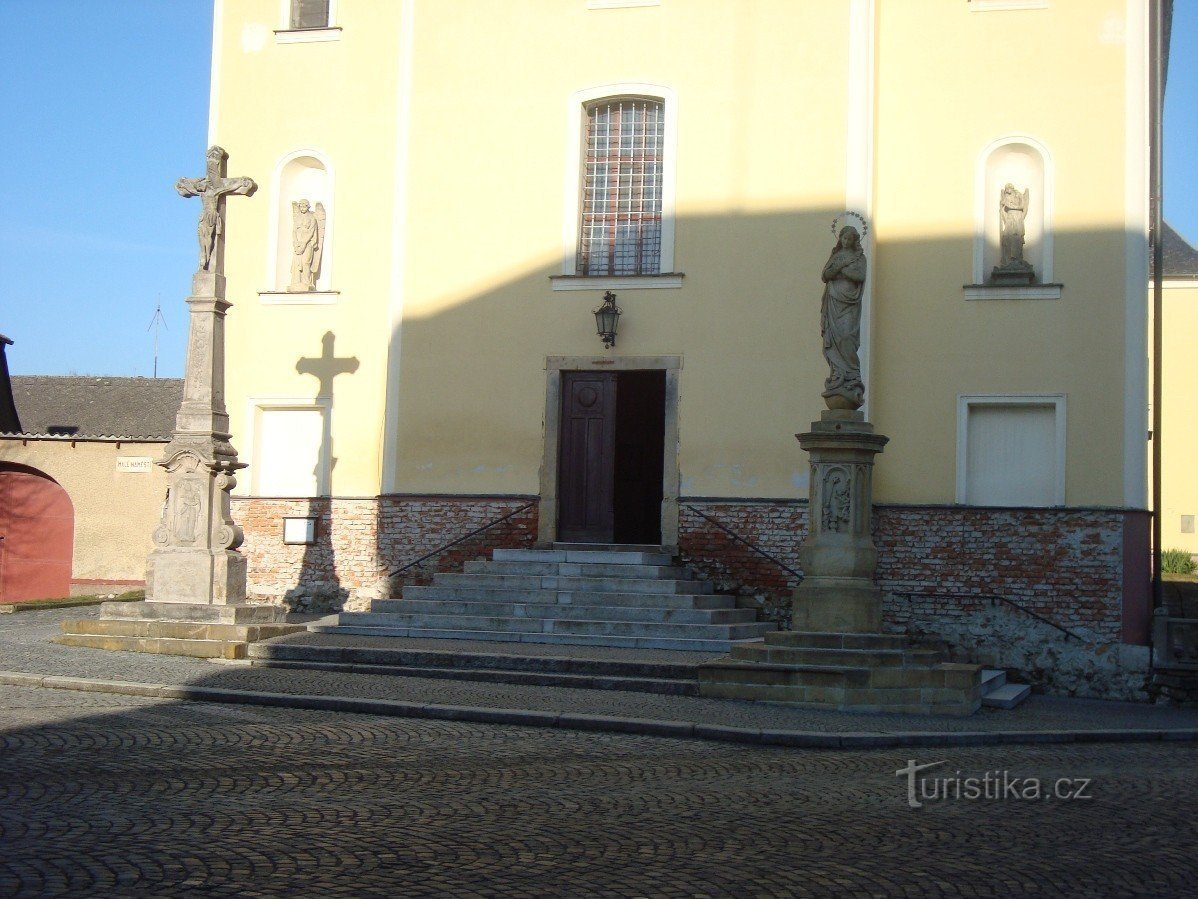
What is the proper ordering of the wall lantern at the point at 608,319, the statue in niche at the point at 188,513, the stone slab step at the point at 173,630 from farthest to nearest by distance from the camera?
1. the wall lantern at the point at 608,319
2. the statue in niche at the point at 188,513
3. the stone slab step at the point at 173,630

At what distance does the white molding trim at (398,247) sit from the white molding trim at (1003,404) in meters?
7.67

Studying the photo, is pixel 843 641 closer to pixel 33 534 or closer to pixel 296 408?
pixel 296 408

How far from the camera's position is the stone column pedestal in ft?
42.7

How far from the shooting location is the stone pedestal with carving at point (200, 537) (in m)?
15.2

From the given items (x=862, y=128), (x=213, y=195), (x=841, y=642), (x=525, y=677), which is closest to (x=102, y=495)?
(x=213, y=195)

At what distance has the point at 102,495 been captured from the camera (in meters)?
28.0

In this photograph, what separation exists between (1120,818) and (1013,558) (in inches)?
394

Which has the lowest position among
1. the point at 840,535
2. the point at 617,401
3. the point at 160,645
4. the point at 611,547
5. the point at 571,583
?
the point at 160,645

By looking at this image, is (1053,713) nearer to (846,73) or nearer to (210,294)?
(846,73)

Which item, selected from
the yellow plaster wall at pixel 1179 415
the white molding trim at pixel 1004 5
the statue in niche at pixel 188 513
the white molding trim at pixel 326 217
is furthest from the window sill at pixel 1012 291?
the yellow plaster wall at pixel 1179 415

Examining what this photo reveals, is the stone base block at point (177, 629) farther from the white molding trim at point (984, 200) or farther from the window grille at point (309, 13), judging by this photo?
the white molding trim at point (984, 200)

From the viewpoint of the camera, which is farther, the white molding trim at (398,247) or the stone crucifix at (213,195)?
the white molding trim at (398,247)

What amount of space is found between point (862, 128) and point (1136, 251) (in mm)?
3893

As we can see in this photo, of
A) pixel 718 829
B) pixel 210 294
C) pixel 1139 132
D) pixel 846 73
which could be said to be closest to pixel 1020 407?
pixel 1139 132
